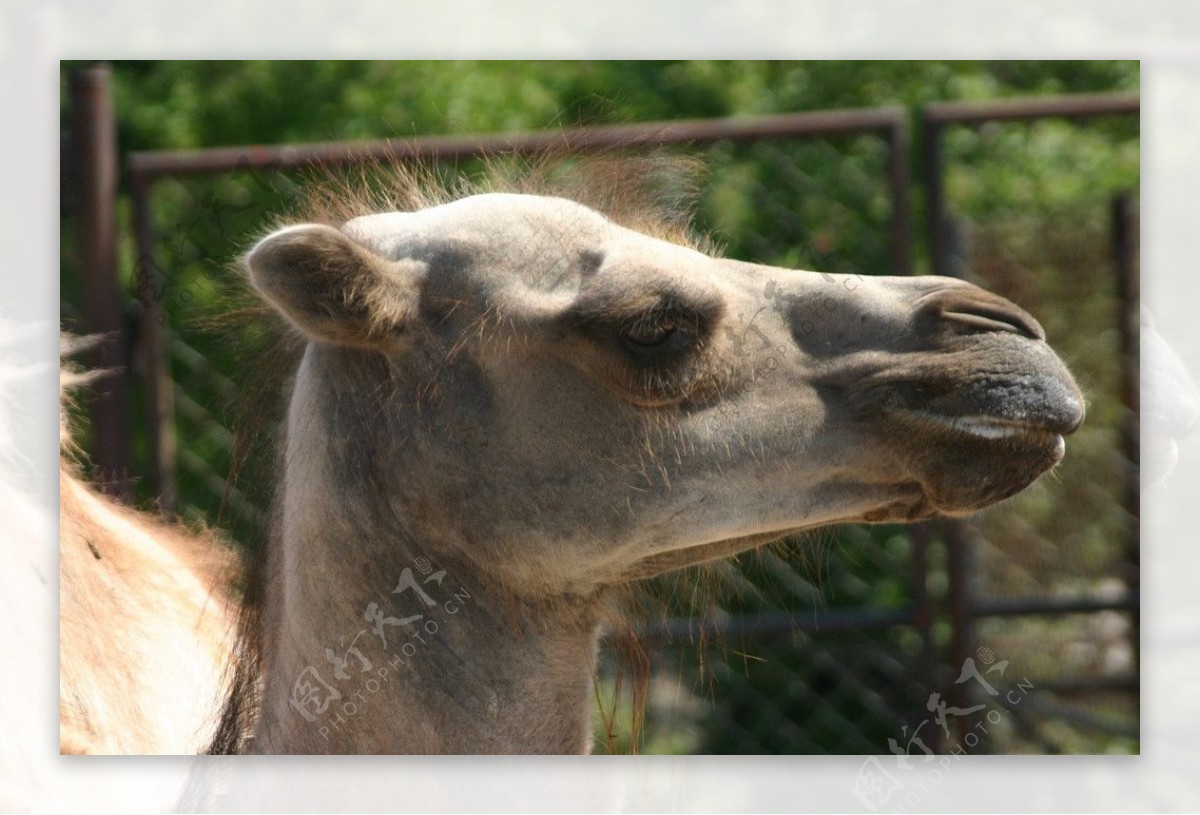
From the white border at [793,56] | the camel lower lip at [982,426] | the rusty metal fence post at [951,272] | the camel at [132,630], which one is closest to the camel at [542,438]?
the camel lower lip at [982,426]

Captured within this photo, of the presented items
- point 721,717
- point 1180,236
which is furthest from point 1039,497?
point 1180,236

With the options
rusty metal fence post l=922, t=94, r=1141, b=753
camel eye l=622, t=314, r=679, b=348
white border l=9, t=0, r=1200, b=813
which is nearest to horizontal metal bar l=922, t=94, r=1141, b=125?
rusty metal fence post l=922, t=94, r=1141, b=753

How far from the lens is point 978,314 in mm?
1538

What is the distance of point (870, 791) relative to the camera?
1.99m

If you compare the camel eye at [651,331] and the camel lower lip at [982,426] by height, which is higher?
the camel eye at [651,331]

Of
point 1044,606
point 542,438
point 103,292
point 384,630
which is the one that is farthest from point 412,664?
point 1044,606

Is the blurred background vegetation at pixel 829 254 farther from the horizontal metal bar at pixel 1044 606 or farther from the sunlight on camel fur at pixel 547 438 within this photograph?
the sunlight on camel fur at pixel 547 438

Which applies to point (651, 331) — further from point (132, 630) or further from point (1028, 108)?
point (1028, 108)

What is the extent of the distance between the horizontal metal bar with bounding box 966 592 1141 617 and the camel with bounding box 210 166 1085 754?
1185mm

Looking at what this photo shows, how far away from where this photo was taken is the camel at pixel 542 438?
152 cm

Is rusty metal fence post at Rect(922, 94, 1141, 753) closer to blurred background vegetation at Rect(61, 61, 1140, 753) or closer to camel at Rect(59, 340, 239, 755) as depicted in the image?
blurred background vegetation at Rect(61, 61, 1140, 753)

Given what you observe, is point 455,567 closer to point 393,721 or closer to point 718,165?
point 393,721

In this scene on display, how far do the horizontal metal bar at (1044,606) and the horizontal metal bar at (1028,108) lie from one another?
83cm

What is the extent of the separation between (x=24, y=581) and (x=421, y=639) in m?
0.68
